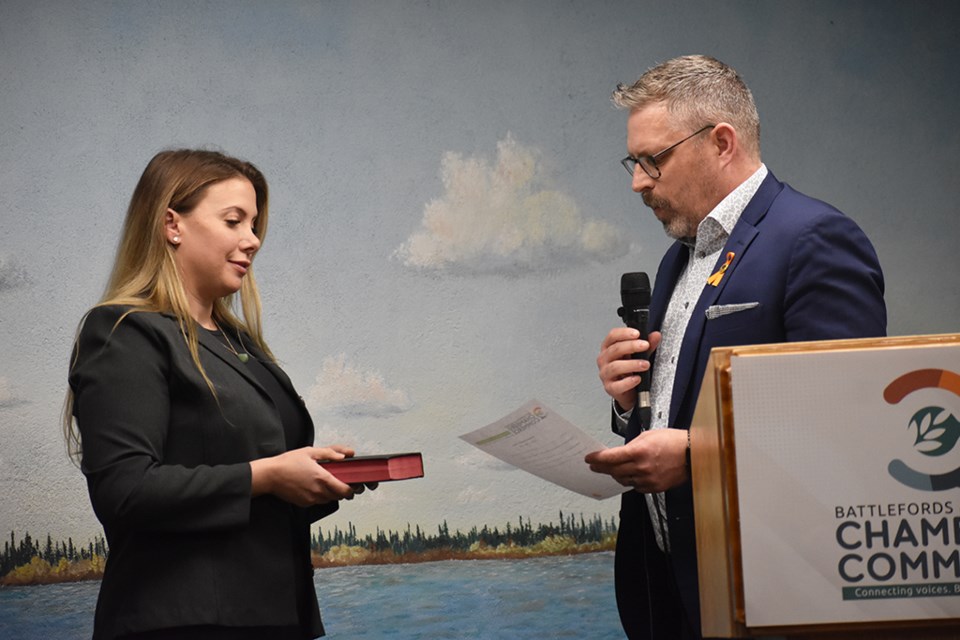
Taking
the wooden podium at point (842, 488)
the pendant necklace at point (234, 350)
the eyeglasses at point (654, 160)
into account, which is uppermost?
the eyeglasses at point (654, 160)

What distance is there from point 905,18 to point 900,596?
3.53m

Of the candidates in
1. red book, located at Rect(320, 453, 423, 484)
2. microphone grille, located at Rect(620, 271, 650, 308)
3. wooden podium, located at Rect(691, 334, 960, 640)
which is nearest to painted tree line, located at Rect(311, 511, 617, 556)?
microphone grille, located at Rect(620, 271, 650, 308)

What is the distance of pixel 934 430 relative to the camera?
106 cm

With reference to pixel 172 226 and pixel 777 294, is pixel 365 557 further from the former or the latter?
pixel 777 294

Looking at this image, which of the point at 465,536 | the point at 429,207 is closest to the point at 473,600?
the point at 465,536

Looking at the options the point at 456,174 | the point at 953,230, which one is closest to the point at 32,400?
the point at 456,174

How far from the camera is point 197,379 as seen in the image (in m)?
1.76

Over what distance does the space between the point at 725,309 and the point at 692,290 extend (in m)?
0.26

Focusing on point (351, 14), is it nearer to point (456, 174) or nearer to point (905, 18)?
point (456, 174)

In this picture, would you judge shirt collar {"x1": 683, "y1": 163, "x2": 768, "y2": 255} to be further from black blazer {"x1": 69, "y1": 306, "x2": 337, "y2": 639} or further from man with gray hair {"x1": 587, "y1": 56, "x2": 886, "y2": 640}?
black blazer {"x1": 69, "y1": 306, "x2": 337, "y2": 639}

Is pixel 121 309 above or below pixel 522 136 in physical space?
below

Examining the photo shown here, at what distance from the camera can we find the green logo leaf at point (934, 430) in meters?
1.06

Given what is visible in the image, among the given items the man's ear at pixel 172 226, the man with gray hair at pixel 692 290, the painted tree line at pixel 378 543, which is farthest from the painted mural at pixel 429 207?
the man's ear at pixel 172 226

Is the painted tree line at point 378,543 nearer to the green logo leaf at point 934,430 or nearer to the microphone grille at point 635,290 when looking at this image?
the microphone grille at point 635,290
